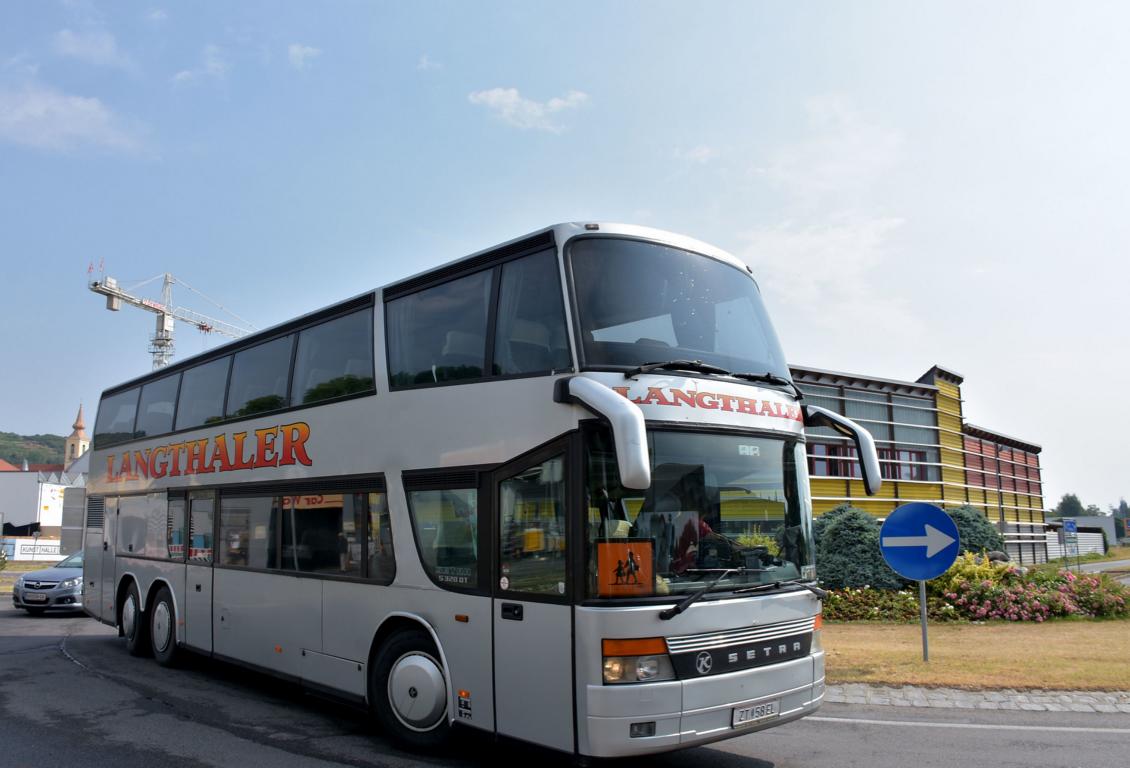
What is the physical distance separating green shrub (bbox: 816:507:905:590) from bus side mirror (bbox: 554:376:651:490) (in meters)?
12.5

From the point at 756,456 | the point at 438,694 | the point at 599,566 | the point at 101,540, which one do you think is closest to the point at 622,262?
the point at 756,456

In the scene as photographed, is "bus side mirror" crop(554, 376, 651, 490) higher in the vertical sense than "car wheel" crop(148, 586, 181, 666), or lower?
higher

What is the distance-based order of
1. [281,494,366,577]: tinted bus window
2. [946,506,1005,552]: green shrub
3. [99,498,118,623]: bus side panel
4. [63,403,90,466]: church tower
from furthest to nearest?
1. [63,403,90,466]: church tower
2. [946,506,1005,552]: green shrub
3. [99,498,118,623]: bus side panel
4. [281,494,366,577]: tinted bus window

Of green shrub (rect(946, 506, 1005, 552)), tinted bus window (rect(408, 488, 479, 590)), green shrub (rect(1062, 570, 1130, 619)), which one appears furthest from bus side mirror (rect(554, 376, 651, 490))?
green shrub (rect(946, 506, 1005, 552))

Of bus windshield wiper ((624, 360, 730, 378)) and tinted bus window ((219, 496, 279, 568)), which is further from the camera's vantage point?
tinted bus window ((219, 496, 279, 568))

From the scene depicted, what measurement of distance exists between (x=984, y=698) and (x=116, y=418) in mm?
13166

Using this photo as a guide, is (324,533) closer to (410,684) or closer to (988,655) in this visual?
(410,684)

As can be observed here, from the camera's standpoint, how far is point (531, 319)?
254 inches

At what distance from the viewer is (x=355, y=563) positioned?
26.2 ft

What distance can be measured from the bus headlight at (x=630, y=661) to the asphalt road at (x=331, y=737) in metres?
1.08

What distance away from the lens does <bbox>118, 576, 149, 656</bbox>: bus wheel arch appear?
12.4 m

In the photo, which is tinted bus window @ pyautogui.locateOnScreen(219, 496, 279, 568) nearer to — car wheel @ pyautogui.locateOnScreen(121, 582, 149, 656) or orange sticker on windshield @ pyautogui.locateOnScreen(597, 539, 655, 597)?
car wheel @ pyautogui.locateOnScreen(121, 582, 149, 656)

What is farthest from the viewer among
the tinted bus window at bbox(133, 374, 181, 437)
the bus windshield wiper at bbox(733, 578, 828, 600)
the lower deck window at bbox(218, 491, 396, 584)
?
the tinted bus window at bbox(133, 374, 181, 437)

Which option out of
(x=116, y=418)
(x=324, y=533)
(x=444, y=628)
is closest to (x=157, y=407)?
(x=116, y=418)
